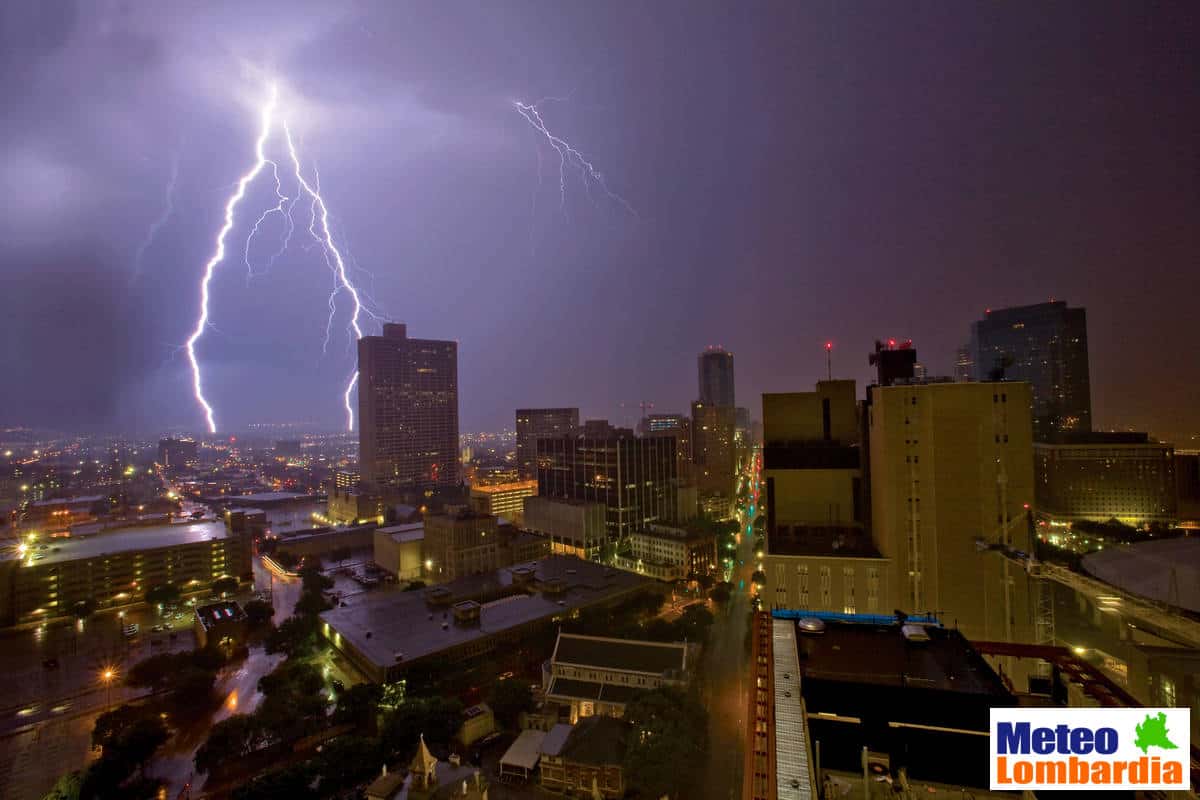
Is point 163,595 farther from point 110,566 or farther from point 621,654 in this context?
point 621,654

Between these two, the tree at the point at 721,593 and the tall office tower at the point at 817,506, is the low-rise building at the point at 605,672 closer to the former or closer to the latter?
the tall office tower at the point at 817,506

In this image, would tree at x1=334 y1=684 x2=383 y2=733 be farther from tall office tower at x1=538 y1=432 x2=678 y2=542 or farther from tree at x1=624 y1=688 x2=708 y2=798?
tall office tower at x1=538 y1=432 x2=678 y2=542

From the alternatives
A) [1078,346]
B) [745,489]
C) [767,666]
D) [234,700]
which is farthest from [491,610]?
[1078,346]

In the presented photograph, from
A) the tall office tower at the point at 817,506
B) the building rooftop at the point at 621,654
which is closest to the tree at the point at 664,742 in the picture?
the building rooftop at the point at 621,654

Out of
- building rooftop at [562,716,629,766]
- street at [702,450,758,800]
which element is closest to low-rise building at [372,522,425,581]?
street at [702,450,758,800]

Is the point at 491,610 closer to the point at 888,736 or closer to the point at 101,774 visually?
the point at 101,774

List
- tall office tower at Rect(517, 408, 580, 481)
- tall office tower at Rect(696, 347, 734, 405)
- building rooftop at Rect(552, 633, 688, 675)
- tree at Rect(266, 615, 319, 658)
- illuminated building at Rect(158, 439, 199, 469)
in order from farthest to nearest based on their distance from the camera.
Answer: tall office tower at Rect(696, 347, 734, 405) → illuminated building at Rect(158, 439, 199, 469) → tall office tower at Rect(517, 408, 580, 481) → tree at Rect(266, 615, 319, 658) → building rooftop at Rect(552, 633, 688, 675)
